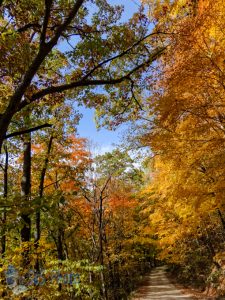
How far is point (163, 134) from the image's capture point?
29.9ft

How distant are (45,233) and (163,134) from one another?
1574 centimetres

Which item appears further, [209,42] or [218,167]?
[218,167]

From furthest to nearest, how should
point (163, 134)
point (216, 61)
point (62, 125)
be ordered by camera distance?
point (62, 125), point (163, 134), point (216, 61)

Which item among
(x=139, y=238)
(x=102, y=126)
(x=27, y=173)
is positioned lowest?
(x=139, y=238)

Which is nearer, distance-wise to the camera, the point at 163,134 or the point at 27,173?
the point at 163,134

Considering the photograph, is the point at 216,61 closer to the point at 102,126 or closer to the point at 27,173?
the point at 102,126

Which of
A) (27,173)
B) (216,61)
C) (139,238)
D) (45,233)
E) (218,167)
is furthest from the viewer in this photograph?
(139,238)

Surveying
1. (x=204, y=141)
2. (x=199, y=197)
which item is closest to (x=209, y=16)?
(x=204, y=141)

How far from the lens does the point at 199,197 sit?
1029 cm

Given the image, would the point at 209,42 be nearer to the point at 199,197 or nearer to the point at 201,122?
the point at 201,122

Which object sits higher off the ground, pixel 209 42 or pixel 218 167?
pixel 209 42

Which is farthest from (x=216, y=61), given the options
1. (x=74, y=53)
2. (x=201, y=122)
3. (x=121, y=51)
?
(x=74, y=53)

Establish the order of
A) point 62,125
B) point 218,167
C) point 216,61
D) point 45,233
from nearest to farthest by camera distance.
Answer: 1. point 216,61
2. point 218,167
3. point 62,125
4. point 45,233

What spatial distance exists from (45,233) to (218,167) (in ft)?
54.0
